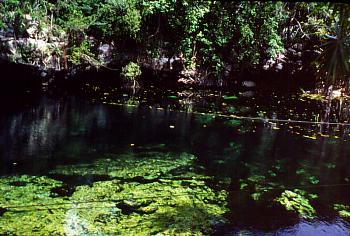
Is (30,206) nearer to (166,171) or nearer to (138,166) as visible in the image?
(138,166)

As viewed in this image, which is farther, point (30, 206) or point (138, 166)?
point (138, 166)

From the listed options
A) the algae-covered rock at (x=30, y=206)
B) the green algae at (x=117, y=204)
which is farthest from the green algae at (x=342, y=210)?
the algae-covered rock at (x=30, y=206)

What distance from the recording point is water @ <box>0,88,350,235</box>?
19.0ft

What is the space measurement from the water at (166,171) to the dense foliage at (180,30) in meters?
3.35

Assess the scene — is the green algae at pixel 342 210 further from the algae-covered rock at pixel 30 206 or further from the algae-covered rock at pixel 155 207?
the algae-covered rock at pixel 30 206

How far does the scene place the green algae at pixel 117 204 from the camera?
541cm

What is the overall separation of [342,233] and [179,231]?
2462mm

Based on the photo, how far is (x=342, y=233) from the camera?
5883mm

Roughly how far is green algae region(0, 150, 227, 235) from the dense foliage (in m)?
8.59

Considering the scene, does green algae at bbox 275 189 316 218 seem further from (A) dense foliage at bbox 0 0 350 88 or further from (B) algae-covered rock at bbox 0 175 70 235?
(A) dense foliage at bbox 0 0 350 88

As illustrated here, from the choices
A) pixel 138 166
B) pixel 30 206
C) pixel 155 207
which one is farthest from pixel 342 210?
pixel 30 206

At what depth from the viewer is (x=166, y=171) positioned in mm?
7801

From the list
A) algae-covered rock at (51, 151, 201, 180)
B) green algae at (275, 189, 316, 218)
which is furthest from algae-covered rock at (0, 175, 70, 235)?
green algae at (275, 189, 316, 218)

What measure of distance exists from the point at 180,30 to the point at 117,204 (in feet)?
36.5
